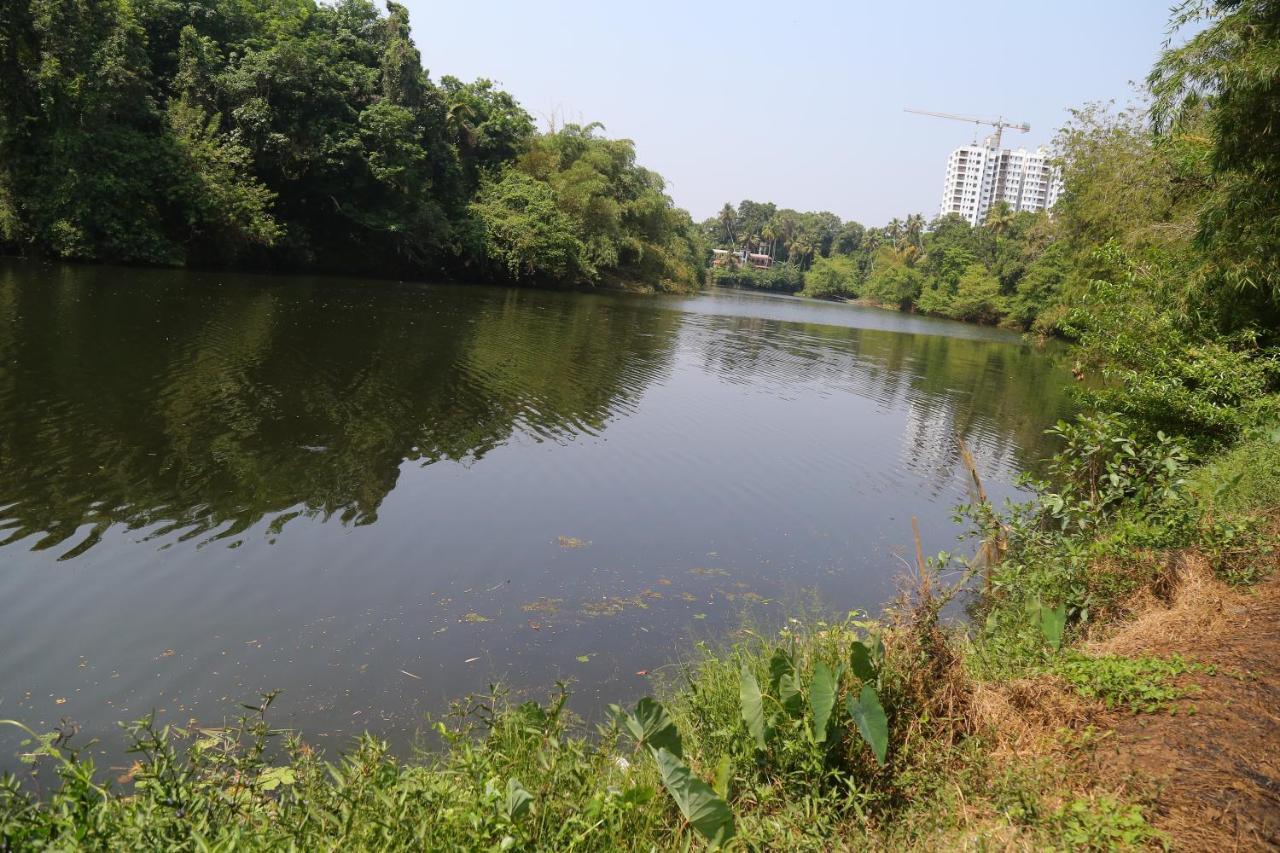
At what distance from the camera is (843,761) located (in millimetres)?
4355

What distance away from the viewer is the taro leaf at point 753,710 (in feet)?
A: 14.1

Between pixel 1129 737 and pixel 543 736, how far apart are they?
298 cm

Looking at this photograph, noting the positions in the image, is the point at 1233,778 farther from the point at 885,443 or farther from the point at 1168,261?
the point at 885,443

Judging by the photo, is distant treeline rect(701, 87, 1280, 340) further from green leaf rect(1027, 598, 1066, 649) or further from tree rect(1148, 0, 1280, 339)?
green leaf rect(1027, 598, 1066, 649)

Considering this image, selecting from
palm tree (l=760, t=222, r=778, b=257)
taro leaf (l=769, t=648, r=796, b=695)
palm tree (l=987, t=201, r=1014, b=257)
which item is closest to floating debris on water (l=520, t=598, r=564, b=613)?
taro leaf (l=769, t=648, r=796, b=695)

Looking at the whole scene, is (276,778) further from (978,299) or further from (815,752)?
(978,299)

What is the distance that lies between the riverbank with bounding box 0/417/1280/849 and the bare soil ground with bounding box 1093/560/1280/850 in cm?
1

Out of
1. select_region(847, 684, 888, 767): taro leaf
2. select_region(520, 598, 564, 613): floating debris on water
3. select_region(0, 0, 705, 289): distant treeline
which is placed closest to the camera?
select_region(847, 684, 888, 767): taro leaf

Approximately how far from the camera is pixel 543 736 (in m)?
4.09

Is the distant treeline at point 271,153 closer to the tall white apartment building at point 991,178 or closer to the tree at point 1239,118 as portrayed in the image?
the tree at point 1239,118

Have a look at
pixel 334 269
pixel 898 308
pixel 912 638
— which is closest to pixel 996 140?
pixel 898 308

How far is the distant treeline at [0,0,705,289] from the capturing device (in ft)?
89.2

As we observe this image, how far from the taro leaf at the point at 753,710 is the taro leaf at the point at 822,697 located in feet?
0.91

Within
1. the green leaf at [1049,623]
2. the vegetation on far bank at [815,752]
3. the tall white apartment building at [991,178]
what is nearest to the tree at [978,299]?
the vegetation on far bank at [815,752]
